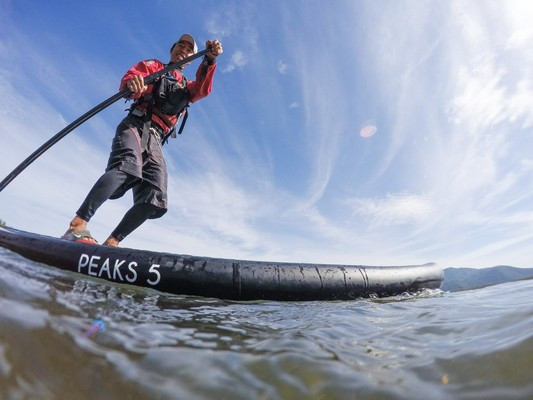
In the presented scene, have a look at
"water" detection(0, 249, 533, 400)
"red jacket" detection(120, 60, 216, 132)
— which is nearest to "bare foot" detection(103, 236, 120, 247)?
"red jacket" detection(120, 60, 216, 132)

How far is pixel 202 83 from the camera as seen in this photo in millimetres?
4574

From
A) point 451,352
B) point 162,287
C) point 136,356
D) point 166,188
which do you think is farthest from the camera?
point 166,188

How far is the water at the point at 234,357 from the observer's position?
89 cm

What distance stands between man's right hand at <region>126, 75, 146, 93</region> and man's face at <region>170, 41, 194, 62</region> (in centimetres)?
123

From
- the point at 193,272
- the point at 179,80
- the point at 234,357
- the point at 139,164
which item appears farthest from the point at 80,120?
the point at 234,357

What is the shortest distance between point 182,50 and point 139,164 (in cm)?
211

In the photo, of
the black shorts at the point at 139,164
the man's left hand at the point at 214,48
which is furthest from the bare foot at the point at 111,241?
the man's left hand at the point at 214,48

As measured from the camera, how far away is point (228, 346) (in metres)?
1.30

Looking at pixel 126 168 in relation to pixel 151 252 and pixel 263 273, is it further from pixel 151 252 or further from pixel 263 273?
pixel 263 273

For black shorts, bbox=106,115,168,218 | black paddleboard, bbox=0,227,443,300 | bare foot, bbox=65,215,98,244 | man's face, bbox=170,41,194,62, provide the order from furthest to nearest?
man's face, bbox=170,41,194,62 < black shorts, bbox=106,115,168,218 < bare foot, bbox=65,215,98,244 < black paddleboard, bbox=0,227,443,300

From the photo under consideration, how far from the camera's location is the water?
34.9 inches

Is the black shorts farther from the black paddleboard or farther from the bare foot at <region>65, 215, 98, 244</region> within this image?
the black paddleboard

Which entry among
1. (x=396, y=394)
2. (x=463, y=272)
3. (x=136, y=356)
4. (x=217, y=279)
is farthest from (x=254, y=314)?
(x=463, y=272)

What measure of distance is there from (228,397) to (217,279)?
6.65 ft
